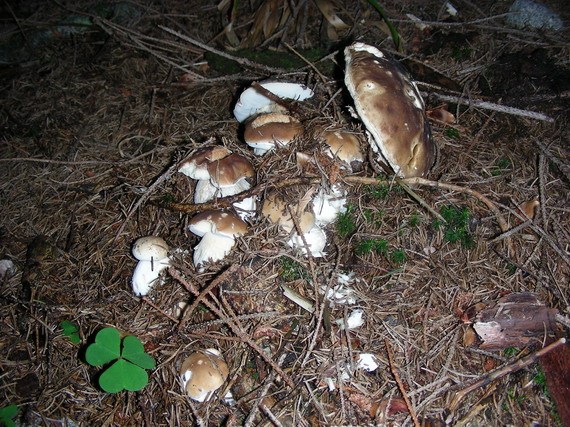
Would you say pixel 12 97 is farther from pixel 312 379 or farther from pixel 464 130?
pixel 464 130

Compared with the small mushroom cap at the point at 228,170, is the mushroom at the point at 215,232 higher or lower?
lower

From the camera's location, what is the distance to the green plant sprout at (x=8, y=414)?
215 cm

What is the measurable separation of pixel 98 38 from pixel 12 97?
129cm

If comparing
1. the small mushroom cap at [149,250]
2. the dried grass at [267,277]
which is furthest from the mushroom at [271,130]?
the small mushroom cap at [149,250]

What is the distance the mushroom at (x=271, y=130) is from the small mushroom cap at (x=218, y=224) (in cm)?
63

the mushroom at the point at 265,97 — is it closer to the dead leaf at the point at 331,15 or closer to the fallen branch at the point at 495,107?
the fallen branch at the point at 495,107

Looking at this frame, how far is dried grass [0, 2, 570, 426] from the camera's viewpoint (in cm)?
214

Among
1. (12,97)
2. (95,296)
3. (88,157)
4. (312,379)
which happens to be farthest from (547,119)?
(12,97)

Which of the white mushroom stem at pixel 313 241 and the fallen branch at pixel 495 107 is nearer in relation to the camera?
the white mushroom stem at pixel 313 241

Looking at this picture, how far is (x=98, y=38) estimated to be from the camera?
4.44 metres

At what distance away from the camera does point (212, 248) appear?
8.07ft

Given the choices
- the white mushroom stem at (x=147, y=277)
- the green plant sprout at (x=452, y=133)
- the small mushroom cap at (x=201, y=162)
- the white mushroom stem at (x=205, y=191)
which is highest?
the green plant sprout at (x=452, y=133)

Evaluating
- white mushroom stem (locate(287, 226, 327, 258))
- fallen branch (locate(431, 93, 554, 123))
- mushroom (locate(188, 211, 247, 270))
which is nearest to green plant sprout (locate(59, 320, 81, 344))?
mushroom (locate(188, 211, 247, 270))

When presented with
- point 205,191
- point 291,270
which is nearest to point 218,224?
point 205,191
